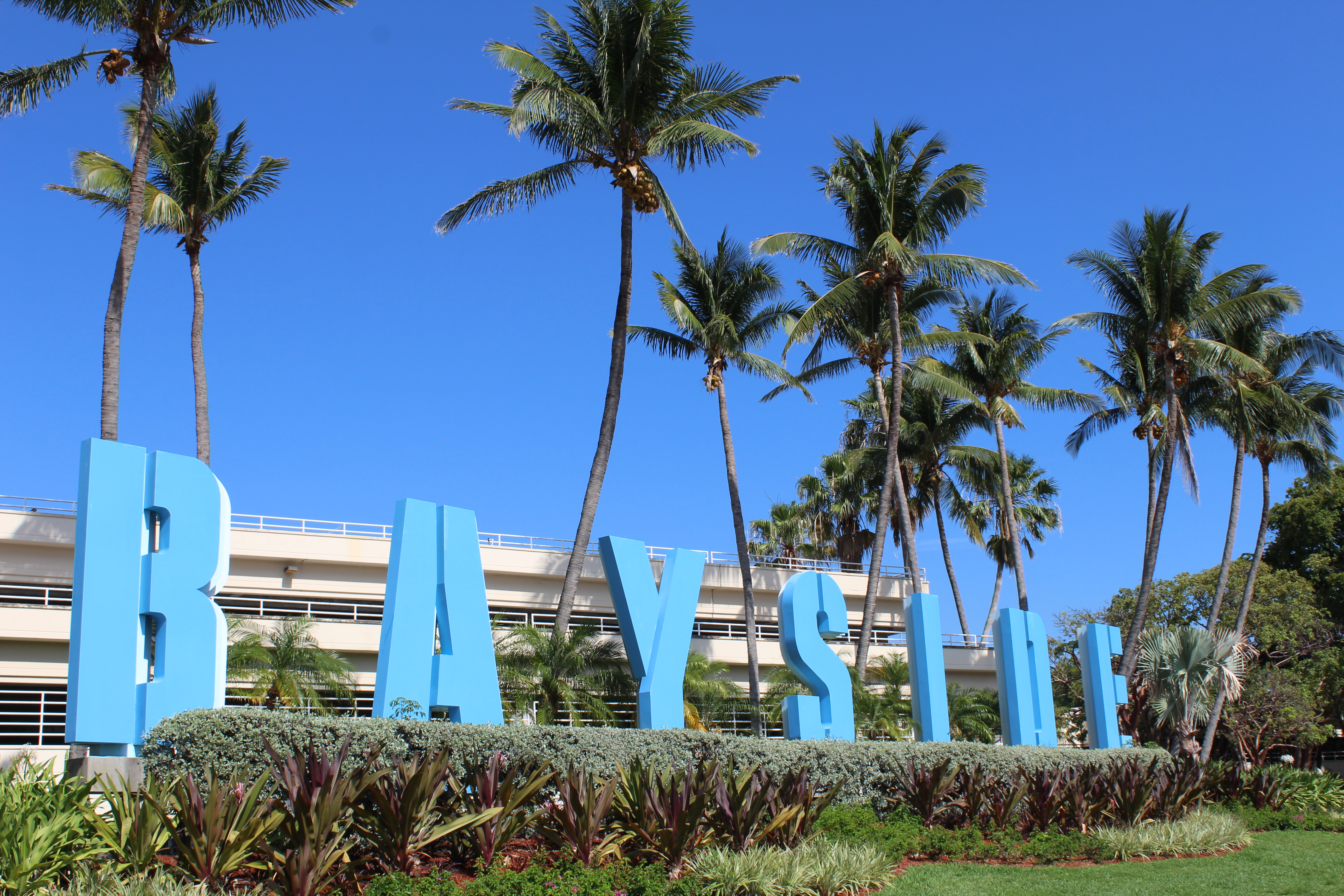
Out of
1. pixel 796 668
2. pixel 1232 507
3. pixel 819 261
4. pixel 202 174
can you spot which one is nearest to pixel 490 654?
pixel 796 668

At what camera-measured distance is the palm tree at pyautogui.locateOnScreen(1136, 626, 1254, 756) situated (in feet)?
92.8

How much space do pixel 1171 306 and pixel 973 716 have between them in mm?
13664

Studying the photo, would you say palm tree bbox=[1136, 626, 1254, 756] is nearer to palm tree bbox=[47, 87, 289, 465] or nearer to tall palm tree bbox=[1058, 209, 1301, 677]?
tall palm tree bbox=[1058, 209, 1301, 677]

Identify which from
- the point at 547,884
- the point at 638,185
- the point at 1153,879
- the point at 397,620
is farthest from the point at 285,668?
the point at 1153,879

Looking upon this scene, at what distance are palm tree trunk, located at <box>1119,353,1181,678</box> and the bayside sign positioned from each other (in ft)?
45.8

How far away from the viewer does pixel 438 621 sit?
1442 centimetres

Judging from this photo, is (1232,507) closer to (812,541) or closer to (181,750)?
(812,541)

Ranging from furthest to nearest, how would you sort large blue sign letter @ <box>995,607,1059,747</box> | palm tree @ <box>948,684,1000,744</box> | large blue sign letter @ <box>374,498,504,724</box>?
palm tree @ <box>948,684,1000,744</box> → large blue sign letter @ <box>995,607,1059,747</box> → large blue sign letter @ <box>374,498,504,724</box>

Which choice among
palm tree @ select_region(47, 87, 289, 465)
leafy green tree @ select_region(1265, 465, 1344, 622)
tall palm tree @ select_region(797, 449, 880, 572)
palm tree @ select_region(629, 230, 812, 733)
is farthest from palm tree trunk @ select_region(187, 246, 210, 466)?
leafy green tree @ select_region(1265, 465, 1344, 622)

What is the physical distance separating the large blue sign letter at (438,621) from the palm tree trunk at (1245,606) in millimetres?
23546

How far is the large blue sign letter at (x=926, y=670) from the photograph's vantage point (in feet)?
66.7

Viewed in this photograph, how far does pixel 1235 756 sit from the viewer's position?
36.6 metres

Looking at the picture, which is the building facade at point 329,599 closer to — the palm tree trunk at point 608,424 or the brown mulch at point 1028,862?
the palm tree trunk at point 608,424

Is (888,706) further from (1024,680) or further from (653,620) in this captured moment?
(653,620)
